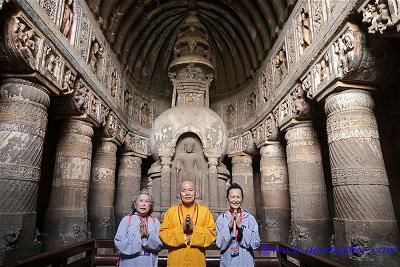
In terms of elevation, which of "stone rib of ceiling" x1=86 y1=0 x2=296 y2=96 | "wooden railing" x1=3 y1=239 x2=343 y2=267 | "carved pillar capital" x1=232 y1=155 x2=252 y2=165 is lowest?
"wooden railing" x1=3 y1=239 x2=343 y2=267

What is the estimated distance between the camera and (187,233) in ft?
9.82

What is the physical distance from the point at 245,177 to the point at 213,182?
3.56 m

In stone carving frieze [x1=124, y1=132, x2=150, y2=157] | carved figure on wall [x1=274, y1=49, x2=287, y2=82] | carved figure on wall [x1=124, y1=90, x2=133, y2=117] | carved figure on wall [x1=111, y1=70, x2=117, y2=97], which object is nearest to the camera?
carved figure on wall [x1=274, y1=49, x2=287, y2=82]

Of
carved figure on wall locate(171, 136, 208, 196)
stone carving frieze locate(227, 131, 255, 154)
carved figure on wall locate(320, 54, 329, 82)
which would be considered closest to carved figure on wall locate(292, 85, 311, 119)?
carved figure on wall locate(320, 54, 329, 82)

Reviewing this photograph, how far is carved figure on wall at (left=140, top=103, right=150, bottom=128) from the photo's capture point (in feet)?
43.1

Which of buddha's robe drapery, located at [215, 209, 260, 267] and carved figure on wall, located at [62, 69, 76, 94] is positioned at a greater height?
carved figure on wall, located at [62, 69, 76, 94]

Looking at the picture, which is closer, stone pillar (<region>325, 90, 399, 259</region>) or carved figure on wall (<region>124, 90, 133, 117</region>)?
stone pillar (<region>325, 90, 399, 259</region>)

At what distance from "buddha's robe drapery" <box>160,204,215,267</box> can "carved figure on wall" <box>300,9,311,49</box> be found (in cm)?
554

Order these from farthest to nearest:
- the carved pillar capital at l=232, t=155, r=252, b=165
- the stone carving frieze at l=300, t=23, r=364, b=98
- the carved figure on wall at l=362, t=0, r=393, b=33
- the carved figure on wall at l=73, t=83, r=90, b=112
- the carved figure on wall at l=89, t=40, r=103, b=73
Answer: the carved pillar capital at l=232, t=155, r=252, b=165 → the carved figure on wall at l=89, t=40, r=103, b=73 → the carved figure on wall at l=73, t=83, r=90, b=112 → the stone carving frieze at l=300, t=23, r=364, b=98 → the carved figure on wall at l=362, t=0, r=393, b=33

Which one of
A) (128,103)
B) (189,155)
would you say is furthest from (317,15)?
(128,103)

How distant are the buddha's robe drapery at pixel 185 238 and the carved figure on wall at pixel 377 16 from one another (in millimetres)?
3731

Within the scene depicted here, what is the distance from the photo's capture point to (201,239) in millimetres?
2969

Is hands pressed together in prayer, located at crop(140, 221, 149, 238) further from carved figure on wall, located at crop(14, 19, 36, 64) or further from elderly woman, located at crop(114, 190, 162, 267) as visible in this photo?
carved figure on wall, located at crop(14, 19, 36, 64)

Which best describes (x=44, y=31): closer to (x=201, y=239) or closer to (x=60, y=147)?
(x=60, y=147)
